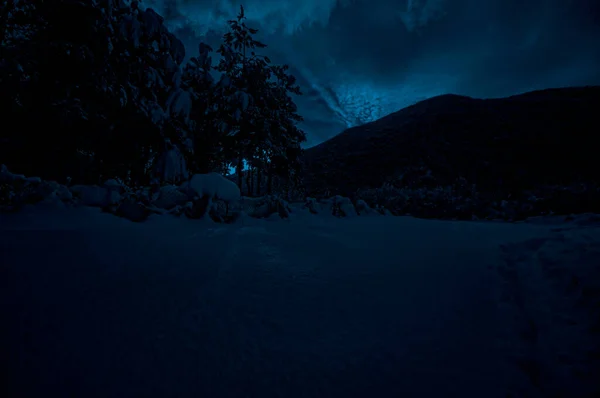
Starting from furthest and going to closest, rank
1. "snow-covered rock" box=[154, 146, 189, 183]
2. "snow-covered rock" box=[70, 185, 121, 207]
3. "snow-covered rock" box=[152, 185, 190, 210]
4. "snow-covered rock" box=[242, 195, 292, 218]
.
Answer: "snow-covered rock" box=[154, 146, 189, 183] < "snow-covered rock" box=[242, 195, 292, 218] < "snow-covered rock" box=[152, 185, 190, 210] < "snow-covered rock" box=[70, 185, 121, 207]

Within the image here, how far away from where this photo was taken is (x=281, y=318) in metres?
1.22

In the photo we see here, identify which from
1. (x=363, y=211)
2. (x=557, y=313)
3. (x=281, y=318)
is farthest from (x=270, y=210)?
(x=557, y=313)

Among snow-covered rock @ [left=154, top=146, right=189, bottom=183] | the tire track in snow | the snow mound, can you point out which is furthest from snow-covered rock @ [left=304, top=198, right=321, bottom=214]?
the tire track in snow

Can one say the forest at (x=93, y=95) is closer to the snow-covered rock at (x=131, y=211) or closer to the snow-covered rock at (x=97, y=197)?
the snow-covered rock at (x=97, y=197)

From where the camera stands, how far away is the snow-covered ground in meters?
0.88

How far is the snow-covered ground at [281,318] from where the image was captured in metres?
0.88

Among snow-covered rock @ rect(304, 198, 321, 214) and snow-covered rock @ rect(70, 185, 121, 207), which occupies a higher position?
snow-covered rock @ rect(70, 185, 121, 207)

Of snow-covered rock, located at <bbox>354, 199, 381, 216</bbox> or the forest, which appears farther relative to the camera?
snow-covered rock, located at <bbox>354, 199, 381, 216</bbox>

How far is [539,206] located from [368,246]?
7.12 meters

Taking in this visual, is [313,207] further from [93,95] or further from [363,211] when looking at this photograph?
[93,95]

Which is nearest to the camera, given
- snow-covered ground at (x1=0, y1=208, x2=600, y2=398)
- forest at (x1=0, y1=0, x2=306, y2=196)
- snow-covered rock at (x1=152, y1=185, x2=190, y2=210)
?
snow-covered ground at (x1=0, y1=208, x2=600, y2=398)

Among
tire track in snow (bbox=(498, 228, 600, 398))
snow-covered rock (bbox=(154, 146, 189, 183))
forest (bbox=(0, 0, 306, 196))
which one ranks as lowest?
tire track in snow (bbox=(498, 228, 600, 398))

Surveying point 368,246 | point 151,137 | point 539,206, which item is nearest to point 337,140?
point 539,206

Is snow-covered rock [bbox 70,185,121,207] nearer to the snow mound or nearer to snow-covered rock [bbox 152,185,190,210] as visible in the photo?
snow-covered rock [bbox 152,185,190,210]
